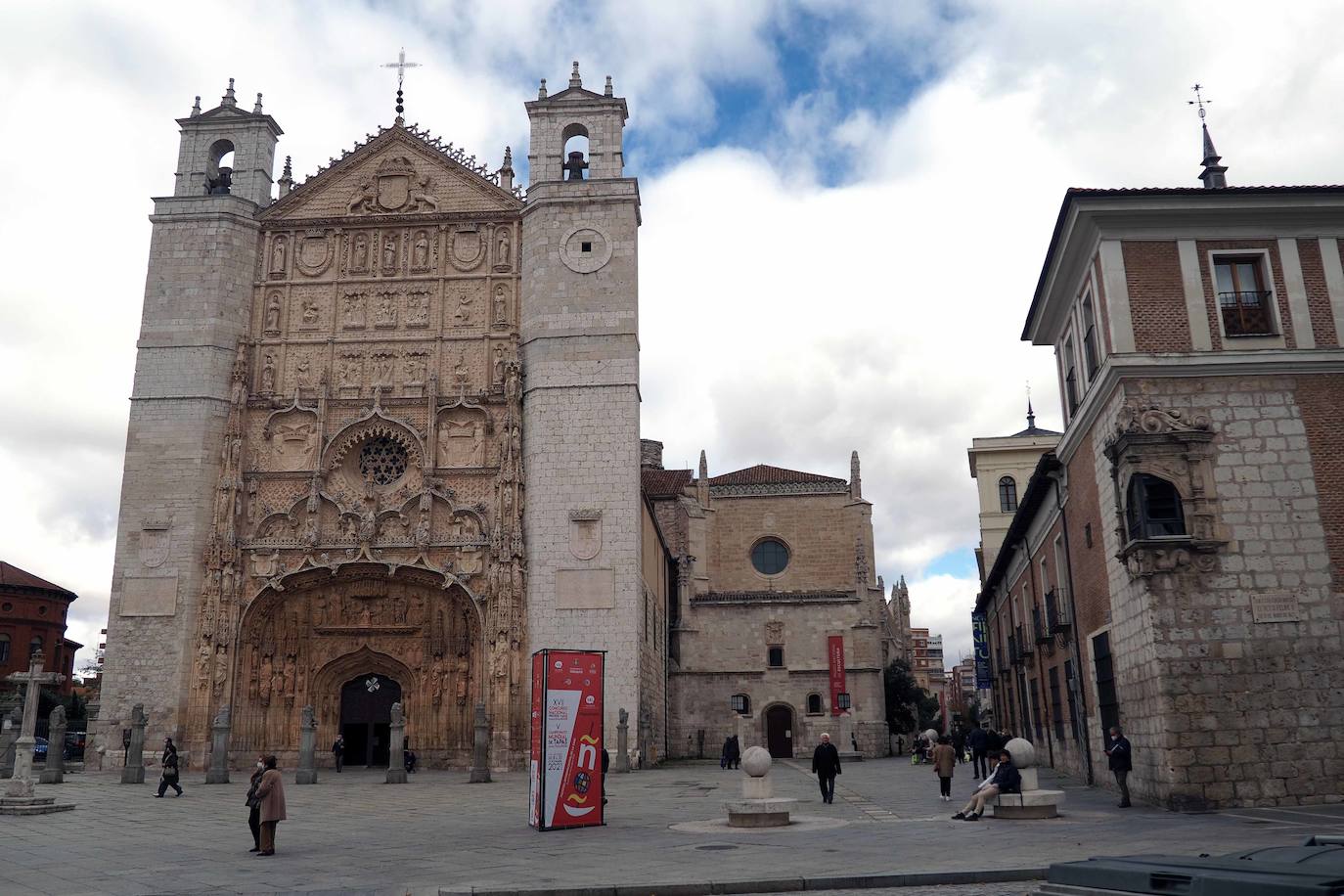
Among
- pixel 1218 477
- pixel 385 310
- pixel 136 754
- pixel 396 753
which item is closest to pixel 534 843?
pixel 1218 477

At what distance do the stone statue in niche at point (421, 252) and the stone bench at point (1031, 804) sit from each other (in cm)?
2614

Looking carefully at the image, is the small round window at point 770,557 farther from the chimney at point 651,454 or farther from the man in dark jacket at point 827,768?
the man in dark jacket at point 827,768

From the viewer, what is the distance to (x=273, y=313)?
34.6 metres

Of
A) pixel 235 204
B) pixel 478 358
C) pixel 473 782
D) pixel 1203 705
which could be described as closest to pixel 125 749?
pixel 473 782

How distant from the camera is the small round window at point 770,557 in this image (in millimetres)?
51094

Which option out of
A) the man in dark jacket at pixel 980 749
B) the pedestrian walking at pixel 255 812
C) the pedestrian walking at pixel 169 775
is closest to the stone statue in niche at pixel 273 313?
the pedestrian walking at pixel 169 775

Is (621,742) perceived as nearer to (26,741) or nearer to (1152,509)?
(26,741)

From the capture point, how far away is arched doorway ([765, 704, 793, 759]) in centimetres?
4669

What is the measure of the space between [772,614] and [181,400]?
1031 inches

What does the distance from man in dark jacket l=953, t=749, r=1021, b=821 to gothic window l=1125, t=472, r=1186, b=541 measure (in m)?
3.90

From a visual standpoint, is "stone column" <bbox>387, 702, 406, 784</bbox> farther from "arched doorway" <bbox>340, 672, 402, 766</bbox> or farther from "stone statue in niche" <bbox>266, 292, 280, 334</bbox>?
"stone statue in niche" <bbox>266, 292, 280, 334</bbox>

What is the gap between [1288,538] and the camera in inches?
617

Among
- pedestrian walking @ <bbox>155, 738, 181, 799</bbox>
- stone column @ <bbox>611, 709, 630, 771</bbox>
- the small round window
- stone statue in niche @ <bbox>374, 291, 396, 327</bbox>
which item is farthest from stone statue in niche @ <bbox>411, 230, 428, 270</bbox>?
the small round window

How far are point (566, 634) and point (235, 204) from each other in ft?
59.8
